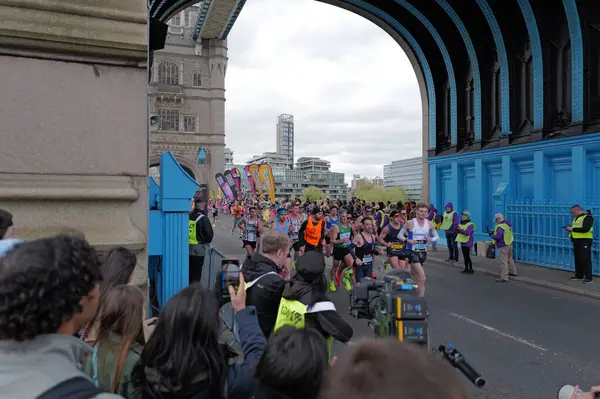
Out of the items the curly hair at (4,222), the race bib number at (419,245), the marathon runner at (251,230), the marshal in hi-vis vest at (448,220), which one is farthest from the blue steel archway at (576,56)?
the curly hair at (4,222)

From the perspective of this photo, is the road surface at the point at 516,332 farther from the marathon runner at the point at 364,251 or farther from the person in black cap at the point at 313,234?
the person in black cap at the point at 313,234

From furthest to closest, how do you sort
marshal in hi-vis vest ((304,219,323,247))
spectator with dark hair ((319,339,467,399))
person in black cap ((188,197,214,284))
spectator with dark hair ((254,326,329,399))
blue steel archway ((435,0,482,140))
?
blue steel archway ((435,0,482,140))
marshal in hi-vis vest ((304,219,323,247))
person in black cap ((188,197,214,284))
spectator with dark hair ((254,326,329,399))
spectator with dark hair ((319,339,467,399))

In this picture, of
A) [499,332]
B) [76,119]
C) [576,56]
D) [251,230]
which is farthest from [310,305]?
[576,56]

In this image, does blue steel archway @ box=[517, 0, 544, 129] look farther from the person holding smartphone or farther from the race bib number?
the person holding smartphone

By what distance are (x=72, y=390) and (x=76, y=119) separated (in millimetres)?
3166

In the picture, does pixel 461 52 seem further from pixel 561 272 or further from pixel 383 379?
pixel 383 379

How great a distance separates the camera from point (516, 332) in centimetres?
705

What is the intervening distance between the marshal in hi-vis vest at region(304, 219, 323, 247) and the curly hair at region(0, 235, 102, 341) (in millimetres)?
9898

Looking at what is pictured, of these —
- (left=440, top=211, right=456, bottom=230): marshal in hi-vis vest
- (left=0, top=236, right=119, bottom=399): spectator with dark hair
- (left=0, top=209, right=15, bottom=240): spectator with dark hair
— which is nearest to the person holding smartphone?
(left=0, top=209, right=15, bottom=240): spectator with dark hair

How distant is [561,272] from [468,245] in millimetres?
2621

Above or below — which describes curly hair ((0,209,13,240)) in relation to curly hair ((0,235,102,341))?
above

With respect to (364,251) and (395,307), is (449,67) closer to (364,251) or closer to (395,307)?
(364,251)

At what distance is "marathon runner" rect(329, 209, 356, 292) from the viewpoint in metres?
10.3

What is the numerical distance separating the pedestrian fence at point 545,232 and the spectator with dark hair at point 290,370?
12.5 meters
